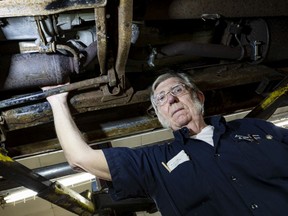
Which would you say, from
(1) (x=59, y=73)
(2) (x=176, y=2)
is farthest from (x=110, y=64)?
(2) (x=176, y=2)

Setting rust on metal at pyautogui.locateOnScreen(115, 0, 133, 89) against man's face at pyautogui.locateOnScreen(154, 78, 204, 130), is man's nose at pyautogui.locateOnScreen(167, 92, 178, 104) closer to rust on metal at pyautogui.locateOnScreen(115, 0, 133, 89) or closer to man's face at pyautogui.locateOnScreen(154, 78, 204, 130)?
man's face at pyautogui.locateOnScreen(154, 78, 204, 130)

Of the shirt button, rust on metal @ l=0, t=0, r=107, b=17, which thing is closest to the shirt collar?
the shirt button

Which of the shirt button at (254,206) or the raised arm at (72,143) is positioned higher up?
the raised arm at (72,143)

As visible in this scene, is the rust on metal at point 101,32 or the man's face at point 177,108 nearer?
the rust on metal at point 101,32

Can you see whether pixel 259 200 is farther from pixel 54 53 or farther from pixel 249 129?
pixel 54 53

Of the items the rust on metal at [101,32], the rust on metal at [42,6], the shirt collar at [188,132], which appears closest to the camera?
the rust on metal at [42,6]

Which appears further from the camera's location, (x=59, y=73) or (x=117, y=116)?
(x=117, y=116)

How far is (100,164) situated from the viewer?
129 centimetres

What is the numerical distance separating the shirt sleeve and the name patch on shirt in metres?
0.10

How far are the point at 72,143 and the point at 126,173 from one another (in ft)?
0.98

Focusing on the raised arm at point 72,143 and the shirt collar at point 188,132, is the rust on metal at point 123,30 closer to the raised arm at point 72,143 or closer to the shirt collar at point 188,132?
the raised arm at point 72,143

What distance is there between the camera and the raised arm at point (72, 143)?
4.16ft

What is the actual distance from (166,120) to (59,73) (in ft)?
2.42

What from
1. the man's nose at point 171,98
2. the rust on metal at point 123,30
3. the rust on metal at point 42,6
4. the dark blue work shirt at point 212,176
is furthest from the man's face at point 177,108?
the rust on metal at point 42,6
